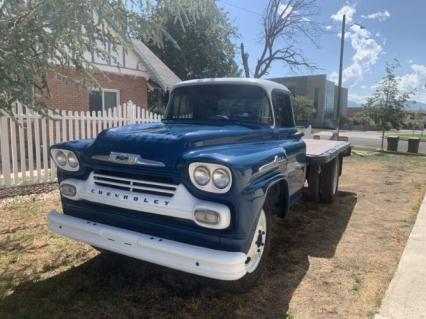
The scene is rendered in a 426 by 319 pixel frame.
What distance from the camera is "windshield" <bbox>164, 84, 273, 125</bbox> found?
4227 mm

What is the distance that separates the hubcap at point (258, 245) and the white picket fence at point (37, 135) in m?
3.95

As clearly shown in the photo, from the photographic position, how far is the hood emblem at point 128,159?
9.20 ft

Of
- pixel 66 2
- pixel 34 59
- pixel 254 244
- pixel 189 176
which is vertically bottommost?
pixel 254 244

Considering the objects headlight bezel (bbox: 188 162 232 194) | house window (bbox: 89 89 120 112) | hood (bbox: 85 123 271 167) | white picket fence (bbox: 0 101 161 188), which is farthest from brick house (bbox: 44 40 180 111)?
headlight bezel (bbox: 188 162 232 194)

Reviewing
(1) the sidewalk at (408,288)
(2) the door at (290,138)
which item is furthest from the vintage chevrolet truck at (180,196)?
(1) the sidewalk at (408,288)

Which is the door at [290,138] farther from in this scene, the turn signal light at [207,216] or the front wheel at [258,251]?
the turn signal light at [207,216]

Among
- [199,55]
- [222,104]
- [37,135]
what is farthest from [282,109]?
[199,55]

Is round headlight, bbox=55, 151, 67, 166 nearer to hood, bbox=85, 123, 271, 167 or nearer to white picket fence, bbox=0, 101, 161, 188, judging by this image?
hood, bbox=85, 123, 271, 167

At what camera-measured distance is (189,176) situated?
8.68 ft

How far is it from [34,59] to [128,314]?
2.71 meters

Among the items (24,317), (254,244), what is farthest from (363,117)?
(24,317)

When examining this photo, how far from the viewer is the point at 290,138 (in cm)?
468

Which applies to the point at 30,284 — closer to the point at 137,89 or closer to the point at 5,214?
the point at 5,214

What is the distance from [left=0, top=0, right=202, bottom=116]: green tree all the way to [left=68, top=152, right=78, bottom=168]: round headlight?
79 cm
